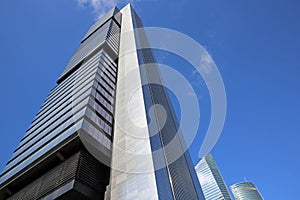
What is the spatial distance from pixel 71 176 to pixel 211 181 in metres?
114

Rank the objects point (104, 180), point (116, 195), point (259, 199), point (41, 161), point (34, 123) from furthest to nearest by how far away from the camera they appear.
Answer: point (259, 199), point (34, 123), point (41, 161), point (104, 180), point (116, 195)

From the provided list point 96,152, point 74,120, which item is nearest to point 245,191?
point 96,152

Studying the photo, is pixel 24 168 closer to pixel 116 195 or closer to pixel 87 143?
pixel 87 143

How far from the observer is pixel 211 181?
411 ft

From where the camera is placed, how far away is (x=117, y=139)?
30.1 metres

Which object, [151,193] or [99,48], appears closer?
[151,193]

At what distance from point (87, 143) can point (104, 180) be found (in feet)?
14.2

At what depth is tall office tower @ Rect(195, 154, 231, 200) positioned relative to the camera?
390 ft

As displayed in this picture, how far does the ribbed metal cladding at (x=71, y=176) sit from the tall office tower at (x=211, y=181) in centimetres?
10468

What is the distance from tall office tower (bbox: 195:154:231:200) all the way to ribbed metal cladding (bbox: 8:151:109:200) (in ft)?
343

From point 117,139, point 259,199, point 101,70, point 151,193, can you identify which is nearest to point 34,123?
point 101,70

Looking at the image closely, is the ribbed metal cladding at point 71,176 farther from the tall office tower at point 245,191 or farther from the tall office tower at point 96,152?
→ the tall office tower at point 245,191

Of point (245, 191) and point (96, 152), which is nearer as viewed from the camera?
point (96, 152)

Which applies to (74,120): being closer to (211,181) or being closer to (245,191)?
(211,181)
